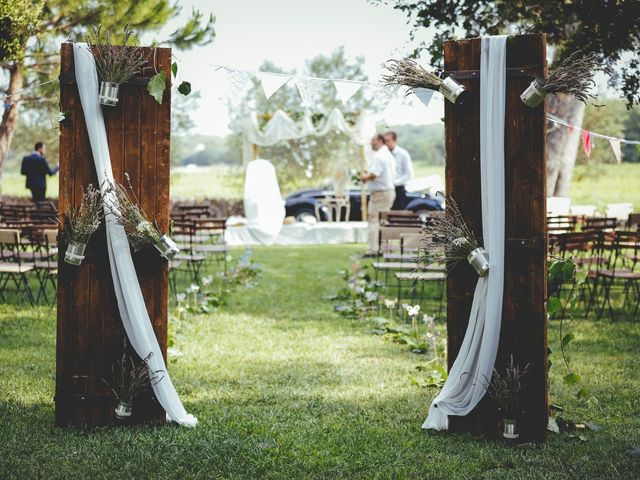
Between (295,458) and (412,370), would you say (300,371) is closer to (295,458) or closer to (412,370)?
(412,370)

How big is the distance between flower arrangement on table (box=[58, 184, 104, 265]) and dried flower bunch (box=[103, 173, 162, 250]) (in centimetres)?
6

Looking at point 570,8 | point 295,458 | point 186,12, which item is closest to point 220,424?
point 295,458

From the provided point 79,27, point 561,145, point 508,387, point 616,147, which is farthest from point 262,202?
point 508,387

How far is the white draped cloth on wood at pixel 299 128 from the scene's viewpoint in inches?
682

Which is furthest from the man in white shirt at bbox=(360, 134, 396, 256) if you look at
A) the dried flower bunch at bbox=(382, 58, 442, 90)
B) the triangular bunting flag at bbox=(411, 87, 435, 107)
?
the dried flower bunch at bbox=(382, 58, 442, 90)

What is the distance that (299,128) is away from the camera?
17.6 m

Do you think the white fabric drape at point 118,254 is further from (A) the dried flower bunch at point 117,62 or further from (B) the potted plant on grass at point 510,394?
(B) the potted plant on grass at point 510,394

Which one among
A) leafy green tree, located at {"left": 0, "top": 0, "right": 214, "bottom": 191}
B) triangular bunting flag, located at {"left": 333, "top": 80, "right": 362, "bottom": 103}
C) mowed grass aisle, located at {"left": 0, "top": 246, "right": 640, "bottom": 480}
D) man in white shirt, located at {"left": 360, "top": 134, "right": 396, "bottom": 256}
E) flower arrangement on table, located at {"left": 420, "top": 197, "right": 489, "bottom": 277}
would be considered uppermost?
leafy green tree, located at {"left": 0, "top": 0, "right": 214, "bottom": 191}

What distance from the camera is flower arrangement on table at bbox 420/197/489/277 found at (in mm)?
4344

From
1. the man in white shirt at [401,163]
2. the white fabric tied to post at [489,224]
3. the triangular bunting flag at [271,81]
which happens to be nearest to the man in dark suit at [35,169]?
the man in white shirt at [401,163]

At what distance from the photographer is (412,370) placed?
6207 millimetres

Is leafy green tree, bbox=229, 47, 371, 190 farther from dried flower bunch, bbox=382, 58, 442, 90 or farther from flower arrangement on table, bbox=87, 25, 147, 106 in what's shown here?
flower arrangement on table, bbox=87, 25, 147, 106

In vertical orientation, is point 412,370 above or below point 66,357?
below

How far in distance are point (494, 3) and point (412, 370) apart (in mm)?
4779
